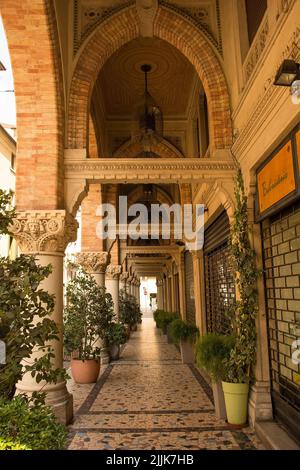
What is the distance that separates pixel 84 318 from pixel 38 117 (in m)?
3.91

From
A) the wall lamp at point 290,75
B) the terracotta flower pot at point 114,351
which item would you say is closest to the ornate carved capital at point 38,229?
the wall lamp at point 290,75

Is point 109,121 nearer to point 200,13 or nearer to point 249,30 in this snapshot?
point 200,13

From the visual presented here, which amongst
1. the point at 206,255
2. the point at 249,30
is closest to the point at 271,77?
the point at 249,30

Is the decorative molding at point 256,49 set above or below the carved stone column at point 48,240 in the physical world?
above

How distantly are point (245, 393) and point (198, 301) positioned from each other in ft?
12.7

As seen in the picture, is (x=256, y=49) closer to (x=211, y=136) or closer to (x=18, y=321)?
(x=211, y=136)

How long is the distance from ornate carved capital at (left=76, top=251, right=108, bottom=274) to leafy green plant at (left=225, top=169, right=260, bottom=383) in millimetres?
4789

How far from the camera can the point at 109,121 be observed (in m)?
9.61

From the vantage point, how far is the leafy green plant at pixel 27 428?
7.85 feet

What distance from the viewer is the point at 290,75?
273 centimetres

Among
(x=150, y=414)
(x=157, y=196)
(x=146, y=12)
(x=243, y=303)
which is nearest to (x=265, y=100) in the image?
(x=243, y=303)

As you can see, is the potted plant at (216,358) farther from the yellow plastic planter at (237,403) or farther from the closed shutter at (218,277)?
the closed shutter at (218,277)

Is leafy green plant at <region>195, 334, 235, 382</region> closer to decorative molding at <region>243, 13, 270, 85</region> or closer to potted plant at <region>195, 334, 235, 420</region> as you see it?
potted plant at <region>195, 334, 235, 420</region>

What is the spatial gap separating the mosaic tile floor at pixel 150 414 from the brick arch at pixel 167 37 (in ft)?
12.2
